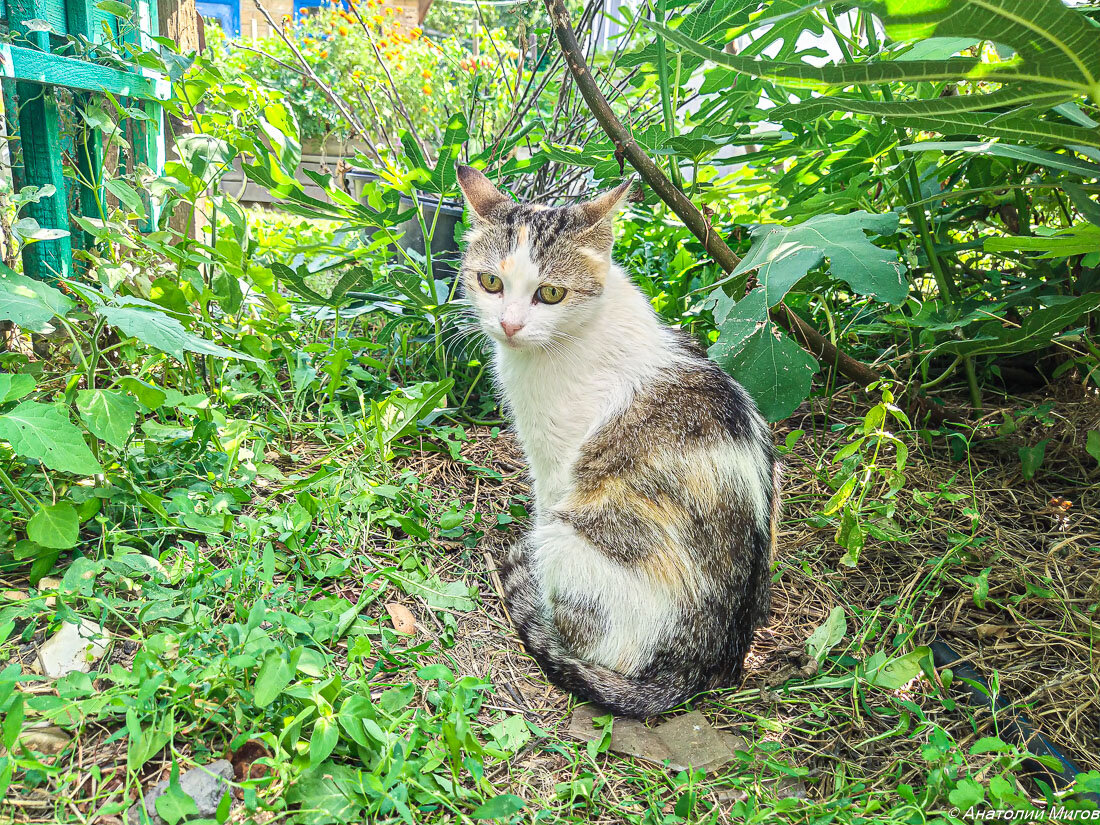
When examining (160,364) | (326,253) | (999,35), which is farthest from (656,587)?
(326,253)

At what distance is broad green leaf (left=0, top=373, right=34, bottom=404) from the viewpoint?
1.52m

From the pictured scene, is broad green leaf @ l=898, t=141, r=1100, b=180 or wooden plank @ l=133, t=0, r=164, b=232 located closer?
broad green leaf @ l=898, t=141, r=1100, b=180

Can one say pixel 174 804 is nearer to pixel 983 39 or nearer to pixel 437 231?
pixel 983 39

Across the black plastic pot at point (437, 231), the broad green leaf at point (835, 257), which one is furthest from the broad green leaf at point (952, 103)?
the black plastic pot at point (437, 231)

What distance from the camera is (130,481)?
6.06 feet

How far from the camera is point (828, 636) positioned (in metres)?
2.00

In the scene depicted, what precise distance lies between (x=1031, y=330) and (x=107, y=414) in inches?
101

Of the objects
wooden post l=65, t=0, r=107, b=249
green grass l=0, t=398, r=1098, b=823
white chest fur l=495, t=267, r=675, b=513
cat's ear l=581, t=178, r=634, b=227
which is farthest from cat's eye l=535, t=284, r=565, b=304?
wooden post l=65, t=0, r=107, b=249

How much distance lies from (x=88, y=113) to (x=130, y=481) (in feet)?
4.51

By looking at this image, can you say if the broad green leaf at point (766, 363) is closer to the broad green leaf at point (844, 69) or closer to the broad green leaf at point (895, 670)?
the broad green leaf at point (844, 69)

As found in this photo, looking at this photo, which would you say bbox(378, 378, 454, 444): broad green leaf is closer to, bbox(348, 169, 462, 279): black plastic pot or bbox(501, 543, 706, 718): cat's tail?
bbox(501, 543, 706, 718): cat's tail

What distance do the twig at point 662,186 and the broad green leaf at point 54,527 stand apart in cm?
182

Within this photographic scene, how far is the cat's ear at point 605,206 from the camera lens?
2277mm

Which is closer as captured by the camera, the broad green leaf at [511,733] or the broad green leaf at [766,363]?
the broad green leaf at [511,733]
